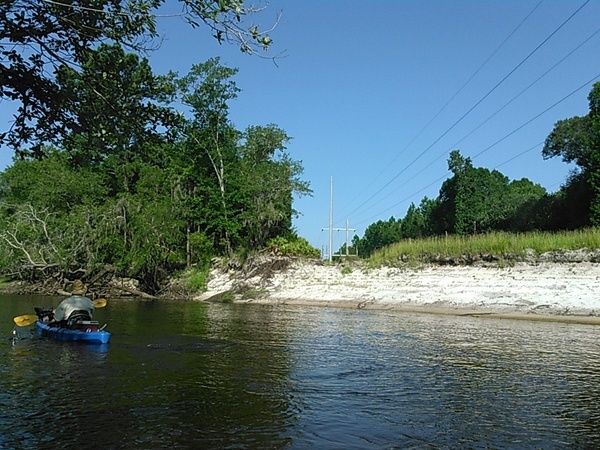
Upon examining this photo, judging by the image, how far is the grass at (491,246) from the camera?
99.2ft

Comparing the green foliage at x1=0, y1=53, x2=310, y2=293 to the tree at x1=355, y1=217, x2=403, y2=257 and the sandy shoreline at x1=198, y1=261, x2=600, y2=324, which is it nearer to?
the sandy shoreline at x1=198, y1=261, x2=600, y2=324

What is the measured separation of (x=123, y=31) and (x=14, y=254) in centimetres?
4028

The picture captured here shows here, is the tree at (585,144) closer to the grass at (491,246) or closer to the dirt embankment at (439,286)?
the grass at (491,246)

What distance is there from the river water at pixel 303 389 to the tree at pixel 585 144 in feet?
81.0

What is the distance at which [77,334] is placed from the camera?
1725cm

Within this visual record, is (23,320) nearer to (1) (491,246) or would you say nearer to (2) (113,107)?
(2) (113,107)

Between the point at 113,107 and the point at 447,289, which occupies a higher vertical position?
the point at 113,107

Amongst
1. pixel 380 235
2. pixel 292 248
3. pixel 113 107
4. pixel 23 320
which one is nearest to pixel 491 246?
pixel 292 248

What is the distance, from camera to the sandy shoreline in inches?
1040

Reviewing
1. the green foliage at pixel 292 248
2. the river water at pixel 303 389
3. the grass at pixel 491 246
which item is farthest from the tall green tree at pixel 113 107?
the green foliage at pixel 292 248

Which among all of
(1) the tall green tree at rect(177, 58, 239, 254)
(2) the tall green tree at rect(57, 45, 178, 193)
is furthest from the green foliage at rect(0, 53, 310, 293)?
(2) the tall green tree at rect(57, 45, 178, 193)

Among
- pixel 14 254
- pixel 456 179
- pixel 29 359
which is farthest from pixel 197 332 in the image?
pixel 456 179

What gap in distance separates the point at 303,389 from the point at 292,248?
2953cm

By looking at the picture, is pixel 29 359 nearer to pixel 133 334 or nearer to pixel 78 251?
pixel 133 334
